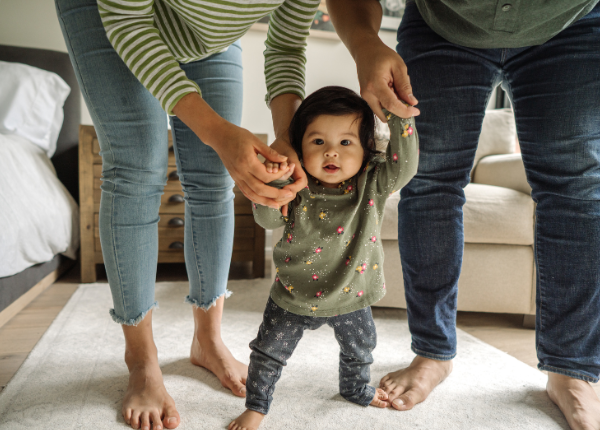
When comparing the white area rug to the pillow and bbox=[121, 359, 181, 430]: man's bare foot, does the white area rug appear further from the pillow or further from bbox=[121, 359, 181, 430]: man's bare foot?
the pillow

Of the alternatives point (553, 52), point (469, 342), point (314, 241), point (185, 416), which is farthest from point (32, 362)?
point (553, 52)

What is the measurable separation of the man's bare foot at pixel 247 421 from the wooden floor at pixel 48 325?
535 millimetres

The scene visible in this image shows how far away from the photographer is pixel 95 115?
2.71 ft

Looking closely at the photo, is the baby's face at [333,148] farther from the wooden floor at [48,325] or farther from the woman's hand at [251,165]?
the wooden floor at [48,325]

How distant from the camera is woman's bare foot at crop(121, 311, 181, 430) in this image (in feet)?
2.63

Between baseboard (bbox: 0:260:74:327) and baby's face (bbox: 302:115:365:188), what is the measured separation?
107cm

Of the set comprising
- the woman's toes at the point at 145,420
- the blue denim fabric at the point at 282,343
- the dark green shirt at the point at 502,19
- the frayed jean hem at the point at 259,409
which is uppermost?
the dark green shirt at the point at 502,19

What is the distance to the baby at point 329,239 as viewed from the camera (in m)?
0.79

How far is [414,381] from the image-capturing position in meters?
0.93

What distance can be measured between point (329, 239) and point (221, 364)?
406 millimetres

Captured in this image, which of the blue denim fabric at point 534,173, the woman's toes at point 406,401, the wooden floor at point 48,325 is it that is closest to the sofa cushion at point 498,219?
the wooden floor at point 48,325

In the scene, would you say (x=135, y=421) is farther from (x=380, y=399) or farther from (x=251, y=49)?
(x=251, y=49)

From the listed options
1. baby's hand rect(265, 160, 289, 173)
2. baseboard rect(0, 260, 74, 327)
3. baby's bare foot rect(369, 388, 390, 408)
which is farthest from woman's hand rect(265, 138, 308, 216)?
baseboard rect(0, 260, 74, 327)

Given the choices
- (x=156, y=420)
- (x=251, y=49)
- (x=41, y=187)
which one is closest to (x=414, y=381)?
(x=156, y=420)
